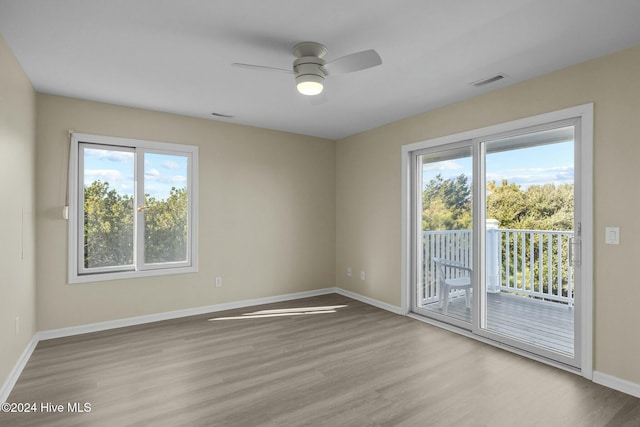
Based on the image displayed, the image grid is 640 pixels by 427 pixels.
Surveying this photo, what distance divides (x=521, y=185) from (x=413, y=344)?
1.85 metres

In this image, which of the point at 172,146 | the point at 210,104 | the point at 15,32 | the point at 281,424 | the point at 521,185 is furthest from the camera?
the point at 172,146

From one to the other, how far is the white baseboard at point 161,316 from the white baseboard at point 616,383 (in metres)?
3.49

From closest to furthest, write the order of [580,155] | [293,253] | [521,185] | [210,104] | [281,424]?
[281,424], [580,155], [521,185], [210,104], [293,253]

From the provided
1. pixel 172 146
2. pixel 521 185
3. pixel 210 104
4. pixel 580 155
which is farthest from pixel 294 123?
pixel 580 155

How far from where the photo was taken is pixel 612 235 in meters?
2.53

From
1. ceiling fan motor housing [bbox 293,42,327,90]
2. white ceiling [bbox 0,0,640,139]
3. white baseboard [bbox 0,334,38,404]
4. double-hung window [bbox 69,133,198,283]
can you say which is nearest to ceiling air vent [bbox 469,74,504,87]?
white ceiling [bbox 0,0,640,139]

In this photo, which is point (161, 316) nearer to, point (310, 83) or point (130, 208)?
point (130, 208)

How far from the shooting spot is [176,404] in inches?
90.7

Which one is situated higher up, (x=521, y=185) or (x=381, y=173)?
(x=381, y=173)

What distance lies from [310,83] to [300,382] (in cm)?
224

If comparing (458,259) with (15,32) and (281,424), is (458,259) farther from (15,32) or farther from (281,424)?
(15,32)

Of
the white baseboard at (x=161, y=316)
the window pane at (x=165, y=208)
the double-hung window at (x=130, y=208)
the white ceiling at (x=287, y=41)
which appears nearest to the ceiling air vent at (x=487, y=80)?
the white ceiling at (x=287, y=41)

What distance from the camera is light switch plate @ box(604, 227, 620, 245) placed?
2.50 metres

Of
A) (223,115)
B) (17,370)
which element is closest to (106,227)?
(17,370)
